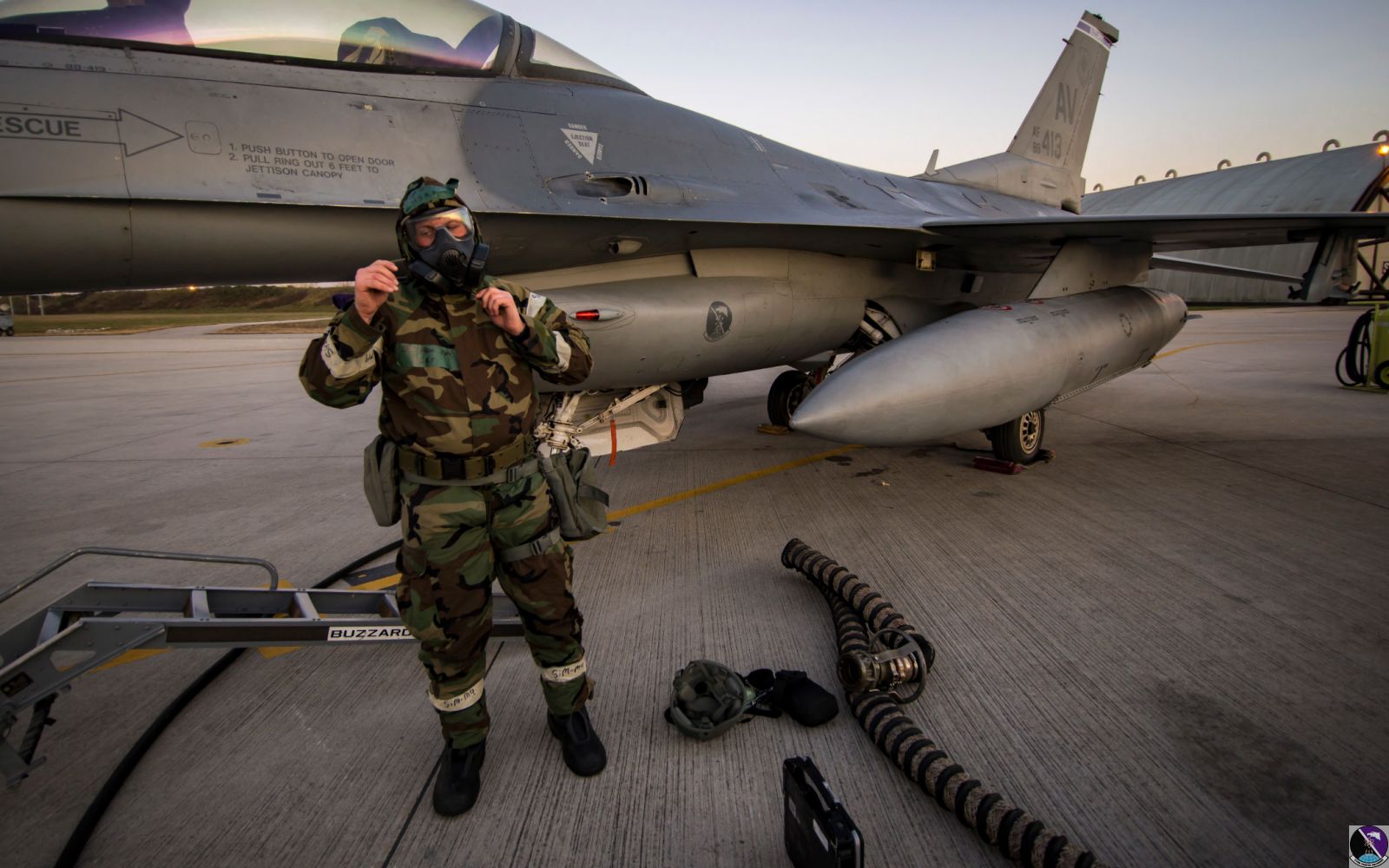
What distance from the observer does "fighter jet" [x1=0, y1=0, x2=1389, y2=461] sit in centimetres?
272

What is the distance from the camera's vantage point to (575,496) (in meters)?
2.34

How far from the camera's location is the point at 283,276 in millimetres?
3373

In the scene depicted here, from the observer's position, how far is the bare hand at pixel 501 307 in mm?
1979

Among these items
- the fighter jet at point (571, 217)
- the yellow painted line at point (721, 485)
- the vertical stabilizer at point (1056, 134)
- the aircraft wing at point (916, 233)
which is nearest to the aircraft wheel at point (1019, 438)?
the fighter jet at point (571, 217)

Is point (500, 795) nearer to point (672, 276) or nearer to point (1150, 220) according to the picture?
point (672, 276)

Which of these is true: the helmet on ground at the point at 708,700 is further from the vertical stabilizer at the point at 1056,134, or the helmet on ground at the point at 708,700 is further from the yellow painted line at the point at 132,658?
the vertical stabilizer at the point at 1056,134

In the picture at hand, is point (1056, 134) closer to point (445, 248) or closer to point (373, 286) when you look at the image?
point (445, 248)

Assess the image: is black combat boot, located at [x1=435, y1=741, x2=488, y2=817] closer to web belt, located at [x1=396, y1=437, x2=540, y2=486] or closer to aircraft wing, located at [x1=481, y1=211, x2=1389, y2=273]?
web belt, located at [x1=396, y1=437, x2=540, y2=486]

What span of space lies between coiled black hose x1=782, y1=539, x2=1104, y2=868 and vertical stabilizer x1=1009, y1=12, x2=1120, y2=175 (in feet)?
25.5

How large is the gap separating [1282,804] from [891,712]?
3.77 ft

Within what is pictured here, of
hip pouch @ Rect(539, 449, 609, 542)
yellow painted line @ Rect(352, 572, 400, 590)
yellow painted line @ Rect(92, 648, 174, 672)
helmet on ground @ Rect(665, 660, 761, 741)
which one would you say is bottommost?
yellow painted line @ Rect(92, 648, 174, 672)

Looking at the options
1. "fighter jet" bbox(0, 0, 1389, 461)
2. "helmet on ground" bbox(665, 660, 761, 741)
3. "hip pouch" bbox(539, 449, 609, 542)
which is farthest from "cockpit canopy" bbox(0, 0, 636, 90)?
"helmet on ground" bbox(665, 660, 761, 741)

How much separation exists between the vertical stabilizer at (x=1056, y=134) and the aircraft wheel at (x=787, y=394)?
2860 millimetres

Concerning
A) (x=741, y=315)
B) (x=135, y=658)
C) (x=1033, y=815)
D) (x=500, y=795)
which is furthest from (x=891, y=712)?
(x=135, y=658)
